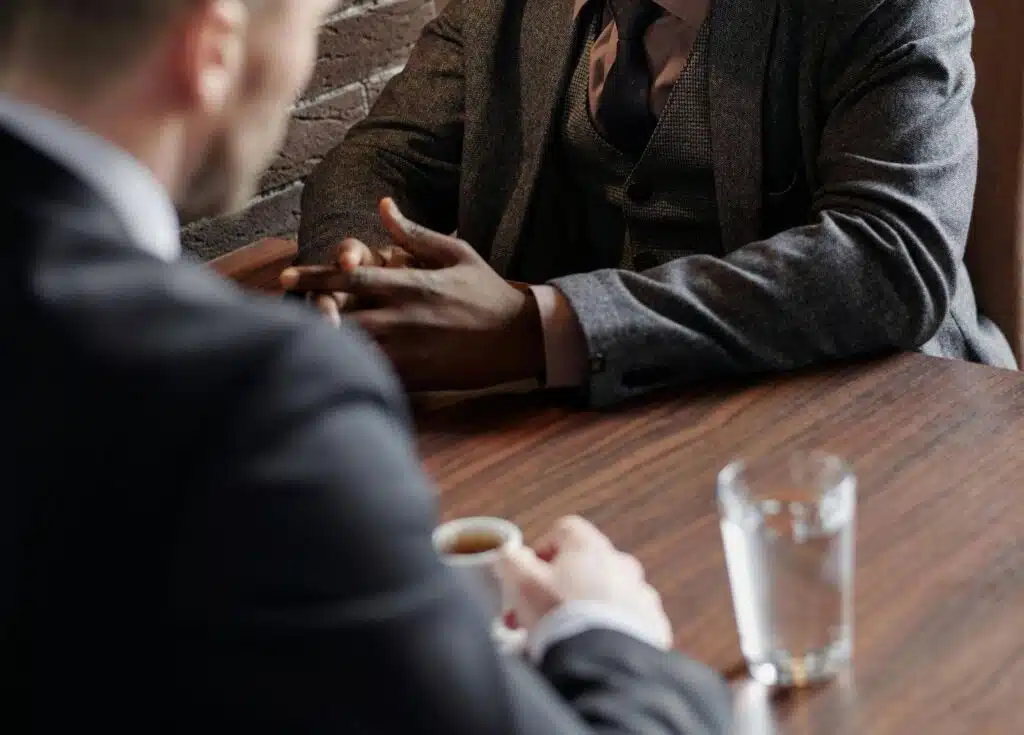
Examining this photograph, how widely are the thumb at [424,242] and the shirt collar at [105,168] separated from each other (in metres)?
0.68

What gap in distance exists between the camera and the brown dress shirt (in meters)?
1.56

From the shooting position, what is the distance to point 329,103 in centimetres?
207

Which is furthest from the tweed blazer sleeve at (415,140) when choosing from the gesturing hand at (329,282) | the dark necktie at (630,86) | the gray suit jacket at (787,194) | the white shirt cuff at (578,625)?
the white shirt cuff at (578,625)

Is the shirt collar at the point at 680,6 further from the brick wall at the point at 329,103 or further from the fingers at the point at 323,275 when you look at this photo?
the brick wall at the point at 329,103

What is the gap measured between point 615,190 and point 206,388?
1.10 meters

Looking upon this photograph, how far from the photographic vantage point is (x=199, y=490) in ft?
1.85

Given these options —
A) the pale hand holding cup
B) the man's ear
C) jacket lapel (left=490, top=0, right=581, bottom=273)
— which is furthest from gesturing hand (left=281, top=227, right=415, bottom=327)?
the man's ear

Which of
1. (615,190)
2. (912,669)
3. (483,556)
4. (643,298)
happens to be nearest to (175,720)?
(483,556)

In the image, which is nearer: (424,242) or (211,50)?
(211,50)

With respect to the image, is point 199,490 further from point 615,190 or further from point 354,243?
point 615,190

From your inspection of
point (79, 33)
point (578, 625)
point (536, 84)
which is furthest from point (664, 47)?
point (79, 33)

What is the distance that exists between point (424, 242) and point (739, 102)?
1.22 ft

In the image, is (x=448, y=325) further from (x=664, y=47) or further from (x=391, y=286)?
(x=664, y=47)

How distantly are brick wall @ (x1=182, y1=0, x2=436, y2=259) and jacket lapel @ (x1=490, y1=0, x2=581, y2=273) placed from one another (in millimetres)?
449
